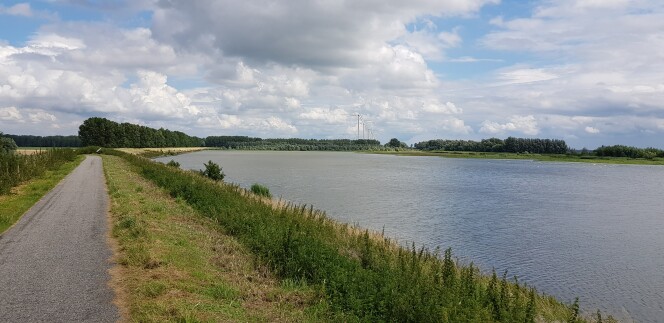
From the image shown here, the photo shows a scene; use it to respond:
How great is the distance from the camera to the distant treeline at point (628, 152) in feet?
536

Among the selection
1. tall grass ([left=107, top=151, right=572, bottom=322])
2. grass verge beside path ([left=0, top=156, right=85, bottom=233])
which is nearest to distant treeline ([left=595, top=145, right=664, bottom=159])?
tall grass ([left=107, top=151, right=572, bottom=322])

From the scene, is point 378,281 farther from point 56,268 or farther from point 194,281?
point 56,268

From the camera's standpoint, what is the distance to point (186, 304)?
10.1 meters

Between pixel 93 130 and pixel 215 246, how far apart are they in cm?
14723

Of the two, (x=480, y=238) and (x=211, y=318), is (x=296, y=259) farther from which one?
(x=480, y=238)

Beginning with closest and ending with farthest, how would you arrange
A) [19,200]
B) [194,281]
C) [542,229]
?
[194,281] < [19,200] < [542,229]

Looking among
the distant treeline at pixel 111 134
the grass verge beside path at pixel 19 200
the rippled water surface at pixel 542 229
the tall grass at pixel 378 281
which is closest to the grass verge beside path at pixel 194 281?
the tall grass at pixel 378 281

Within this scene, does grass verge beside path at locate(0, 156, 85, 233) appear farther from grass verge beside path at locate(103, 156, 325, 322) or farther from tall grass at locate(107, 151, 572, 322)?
tall grass at locate(107, 151, 572, 322)

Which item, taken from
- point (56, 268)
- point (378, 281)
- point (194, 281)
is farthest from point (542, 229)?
point (56, 268)

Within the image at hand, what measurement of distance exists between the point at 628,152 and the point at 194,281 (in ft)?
631

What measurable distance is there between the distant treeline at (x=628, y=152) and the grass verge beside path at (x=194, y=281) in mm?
183904

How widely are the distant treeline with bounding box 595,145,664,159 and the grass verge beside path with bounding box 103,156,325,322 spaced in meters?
184

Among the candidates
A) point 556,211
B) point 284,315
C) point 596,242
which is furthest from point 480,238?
point 284,315

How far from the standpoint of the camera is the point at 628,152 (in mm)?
168375
